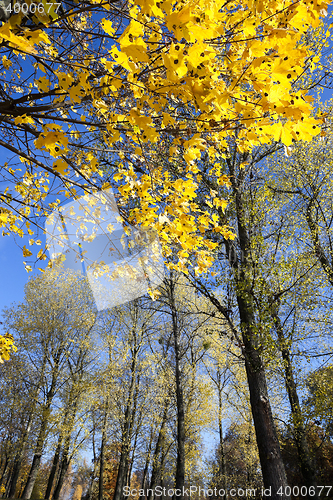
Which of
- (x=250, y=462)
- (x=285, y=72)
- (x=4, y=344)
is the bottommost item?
(x=250, y=462)

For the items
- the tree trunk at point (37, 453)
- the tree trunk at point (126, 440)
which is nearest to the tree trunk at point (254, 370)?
the tree trunk at point (126, 440)

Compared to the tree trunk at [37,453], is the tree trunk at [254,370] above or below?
above

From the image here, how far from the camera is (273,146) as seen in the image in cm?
591

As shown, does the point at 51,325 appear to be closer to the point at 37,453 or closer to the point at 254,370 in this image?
the point at 37,453

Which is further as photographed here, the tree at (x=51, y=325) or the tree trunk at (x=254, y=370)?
the tree at (x=51, y=325)

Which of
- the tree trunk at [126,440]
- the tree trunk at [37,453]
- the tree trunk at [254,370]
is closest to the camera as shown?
the tree trunk at [254,370]

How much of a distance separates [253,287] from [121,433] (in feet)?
37.7

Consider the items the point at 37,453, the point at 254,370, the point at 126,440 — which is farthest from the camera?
the point at 126,440

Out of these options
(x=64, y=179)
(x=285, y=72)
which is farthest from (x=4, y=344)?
(x=285, y=72)

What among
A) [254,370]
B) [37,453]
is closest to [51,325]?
[37,453]

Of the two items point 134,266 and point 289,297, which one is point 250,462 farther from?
point 134,266

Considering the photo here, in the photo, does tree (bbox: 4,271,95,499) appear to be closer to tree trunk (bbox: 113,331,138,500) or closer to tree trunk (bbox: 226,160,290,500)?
tree trunk (bbox: 113,331,138,500)

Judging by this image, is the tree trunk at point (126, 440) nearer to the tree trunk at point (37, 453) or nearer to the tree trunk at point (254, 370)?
the tree trunk at point (37, 453)

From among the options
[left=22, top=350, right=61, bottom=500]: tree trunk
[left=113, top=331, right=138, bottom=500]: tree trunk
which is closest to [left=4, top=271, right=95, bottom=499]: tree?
[left=22, top=350, right=61, bottom=500]: tree trunk
